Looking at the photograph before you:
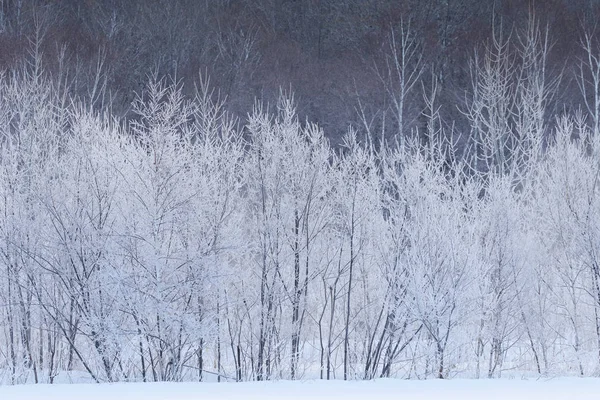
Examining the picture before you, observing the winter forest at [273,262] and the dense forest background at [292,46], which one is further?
the dense forest background at [292,46]

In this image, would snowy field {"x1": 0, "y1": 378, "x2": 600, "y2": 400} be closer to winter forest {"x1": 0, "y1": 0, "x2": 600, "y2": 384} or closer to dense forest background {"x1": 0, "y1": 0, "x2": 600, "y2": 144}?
winter forest {"x1": 0, "y1": 0, "x2": 600, "y2": 384}

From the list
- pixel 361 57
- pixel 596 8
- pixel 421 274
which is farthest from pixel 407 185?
pixel 596 8

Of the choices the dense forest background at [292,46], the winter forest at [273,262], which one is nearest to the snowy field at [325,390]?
the winter forest at [273,262]

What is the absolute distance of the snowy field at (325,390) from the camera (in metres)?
10.2

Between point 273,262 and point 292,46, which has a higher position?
point 292,46

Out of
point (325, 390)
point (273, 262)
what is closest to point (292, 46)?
point (273, 262)

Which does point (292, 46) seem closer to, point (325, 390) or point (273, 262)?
point (273, 262)

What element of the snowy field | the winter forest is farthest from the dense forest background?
the snowy field

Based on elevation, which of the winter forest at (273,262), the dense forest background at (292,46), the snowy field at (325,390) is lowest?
the snowy field at (325,390)

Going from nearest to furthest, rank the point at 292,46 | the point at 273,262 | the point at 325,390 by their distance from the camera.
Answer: the point at 325,390, the point at 273,262, the point at 292,46

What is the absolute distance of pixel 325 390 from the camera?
10812 millimetres

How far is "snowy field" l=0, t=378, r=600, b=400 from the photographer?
1023 centimetres

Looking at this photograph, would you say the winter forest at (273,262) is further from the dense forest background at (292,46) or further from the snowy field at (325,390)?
the dense forest background at (292,46)

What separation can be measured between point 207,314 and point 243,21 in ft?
69.8
